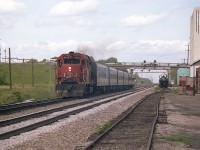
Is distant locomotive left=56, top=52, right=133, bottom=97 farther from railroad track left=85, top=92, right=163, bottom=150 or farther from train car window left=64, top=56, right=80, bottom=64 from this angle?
railroad track left=85, top=92, right=163, bottom=150

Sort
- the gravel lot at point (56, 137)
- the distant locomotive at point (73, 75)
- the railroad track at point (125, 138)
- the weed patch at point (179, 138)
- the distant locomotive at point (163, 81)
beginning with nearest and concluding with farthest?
the railroad track at point (125, 138) < the gravel lot at point (56, 137) < the weed patch at point (179, 138) < the distant locomotive at point (73, 75) < the distant locomotive at point (163, 81)

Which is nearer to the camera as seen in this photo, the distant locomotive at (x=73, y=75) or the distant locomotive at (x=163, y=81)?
the distant locomotive at (x=73, y=75)

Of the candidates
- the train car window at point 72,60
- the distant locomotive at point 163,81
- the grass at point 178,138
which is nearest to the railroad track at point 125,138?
the grass at point 178,138

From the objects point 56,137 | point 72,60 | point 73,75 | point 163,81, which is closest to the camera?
point 56,137

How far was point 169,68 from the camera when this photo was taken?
121125 mm

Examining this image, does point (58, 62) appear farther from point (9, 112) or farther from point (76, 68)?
point (9, 112)

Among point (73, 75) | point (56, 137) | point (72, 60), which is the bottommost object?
point (56, 137)

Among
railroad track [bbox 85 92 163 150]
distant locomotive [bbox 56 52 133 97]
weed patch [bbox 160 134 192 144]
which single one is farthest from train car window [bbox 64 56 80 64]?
weed patch [bbox 160 134 192 144]

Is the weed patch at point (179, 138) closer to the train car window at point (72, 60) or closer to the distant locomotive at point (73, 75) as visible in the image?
the distant locomotive at point (73, 75)

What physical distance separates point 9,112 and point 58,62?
13.3 meters

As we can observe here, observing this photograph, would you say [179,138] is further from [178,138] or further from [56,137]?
[56,137]

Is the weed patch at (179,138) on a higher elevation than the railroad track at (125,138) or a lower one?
lower

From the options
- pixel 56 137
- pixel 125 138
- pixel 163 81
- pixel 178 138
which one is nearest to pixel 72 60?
pixel 56 137

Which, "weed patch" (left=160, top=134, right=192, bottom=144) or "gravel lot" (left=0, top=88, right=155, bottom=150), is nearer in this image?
"gravel lot" (left=0, top=88, right=155, bottom=150)
